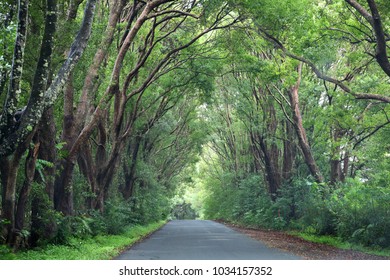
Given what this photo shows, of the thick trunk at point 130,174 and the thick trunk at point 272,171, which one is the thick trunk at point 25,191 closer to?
the thick trunk at point 130,174

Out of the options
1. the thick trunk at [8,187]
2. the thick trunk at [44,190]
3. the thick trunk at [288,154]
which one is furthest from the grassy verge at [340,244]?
the thick trunk at [8,187]

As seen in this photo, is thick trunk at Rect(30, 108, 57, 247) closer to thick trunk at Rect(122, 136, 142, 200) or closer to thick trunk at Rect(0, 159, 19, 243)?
thick trunk at Rect(0, 159, 19, 243)

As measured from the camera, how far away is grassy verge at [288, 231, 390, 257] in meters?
14.3

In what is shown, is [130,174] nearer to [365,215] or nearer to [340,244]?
[340,244]

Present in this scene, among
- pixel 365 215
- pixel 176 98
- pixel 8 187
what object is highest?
pixel 176 98

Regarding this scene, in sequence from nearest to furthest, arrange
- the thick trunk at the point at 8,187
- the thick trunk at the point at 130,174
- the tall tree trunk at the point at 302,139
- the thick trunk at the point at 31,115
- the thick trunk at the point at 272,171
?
the thick trunk at the point at 31,115 < the thick trunk at the point at 8,187 < the tall tree trunk at the point at 302,139 < the thick trunk at the point at 272,171 < the thick trunk at the point at 130,174

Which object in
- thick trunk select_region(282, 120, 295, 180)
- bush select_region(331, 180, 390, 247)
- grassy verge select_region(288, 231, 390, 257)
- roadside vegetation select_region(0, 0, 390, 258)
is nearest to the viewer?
roadside vegetation select_region(0, 0, 390, 258)

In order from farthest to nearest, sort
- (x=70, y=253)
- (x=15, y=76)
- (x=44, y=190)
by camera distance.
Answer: (x=44, y=190) → (x=70, y=253) → (x=15, y=76)

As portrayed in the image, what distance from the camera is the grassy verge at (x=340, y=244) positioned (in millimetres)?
14312

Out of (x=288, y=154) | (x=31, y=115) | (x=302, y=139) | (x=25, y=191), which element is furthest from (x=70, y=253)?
(x=288, y=154)

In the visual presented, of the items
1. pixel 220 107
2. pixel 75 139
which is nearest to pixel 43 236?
pixel 75 139

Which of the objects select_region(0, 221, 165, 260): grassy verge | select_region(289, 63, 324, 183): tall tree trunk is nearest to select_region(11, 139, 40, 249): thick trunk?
select_region(0, 221, 165, 260): grassy verge

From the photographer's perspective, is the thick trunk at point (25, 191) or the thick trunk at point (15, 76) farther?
the thick trunk at point (25, 191)

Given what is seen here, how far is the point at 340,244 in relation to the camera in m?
16.9
